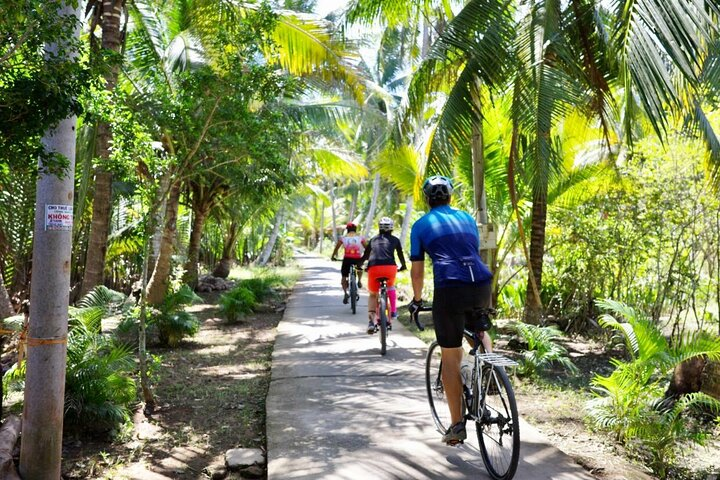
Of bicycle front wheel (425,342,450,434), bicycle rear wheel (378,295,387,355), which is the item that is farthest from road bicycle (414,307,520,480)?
bicycle rear wheel (378,295,387,355)

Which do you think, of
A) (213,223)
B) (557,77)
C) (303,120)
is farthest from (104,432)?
(213,223)

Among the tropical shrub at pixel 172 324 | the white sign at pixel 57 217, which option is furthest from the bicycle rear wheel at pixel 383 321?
the white sign at pixel 57 217

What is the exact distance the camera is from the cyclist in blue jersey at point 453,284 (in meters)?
4.06

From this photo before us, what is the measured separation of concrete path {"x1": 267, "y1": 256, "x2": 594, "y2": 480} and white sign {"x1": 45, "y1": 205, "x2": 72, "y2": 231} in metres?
2.08

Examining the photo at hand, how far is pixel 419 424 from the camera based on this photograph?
514 centimetres

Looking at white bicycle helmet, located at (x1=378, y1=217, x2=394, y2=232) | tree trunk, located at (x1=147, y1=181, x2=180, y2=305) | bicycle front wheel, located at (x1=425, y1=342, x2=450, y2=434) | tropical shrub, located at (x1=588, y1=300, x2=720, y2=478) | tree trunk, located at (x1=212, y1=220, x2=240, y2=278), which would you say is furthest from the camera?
tree trunk, located at (x1=212, y1=220, x2=240, y2=278)

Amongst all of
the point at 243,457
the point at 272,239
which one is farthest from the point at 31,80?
the point at 272,239

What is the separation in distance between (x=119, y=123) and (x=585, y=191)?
8019 millimetres

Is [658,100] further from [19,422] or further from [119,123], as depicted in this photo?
[19,422]

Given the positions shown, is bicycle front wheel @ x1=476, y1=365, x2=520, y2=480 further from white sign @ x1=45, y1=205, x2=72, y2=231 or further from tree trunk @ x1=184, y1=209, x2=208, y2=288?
tree trunk @ x1=184, y1=209, x2=208, y2=288

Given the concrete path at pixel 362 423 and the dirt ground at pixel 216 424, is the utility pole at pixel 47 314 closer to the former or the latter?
the dirt ground at pixel 216 424

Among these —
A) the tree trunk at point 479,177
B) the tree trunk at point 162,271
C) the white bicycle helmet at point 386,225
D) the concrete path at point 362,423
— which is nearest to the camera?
the concrete path at point 362,423

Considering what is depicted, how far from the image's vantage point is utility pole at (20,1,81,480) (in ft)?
12.5

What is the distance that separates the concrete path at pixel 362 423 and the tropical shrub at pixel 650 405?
616 millimetres
